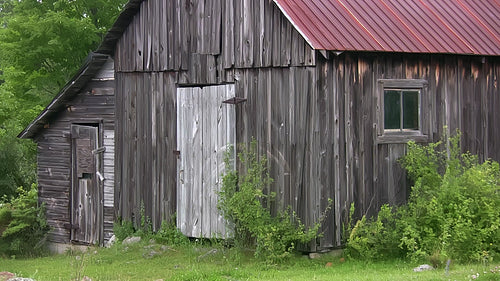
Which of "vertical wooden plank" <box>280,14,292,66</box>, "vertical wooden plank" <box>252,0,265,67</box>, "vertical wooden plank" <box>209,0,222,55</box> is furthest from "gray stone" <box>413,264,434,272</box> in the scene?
"vertical wooden plank" <box>209,0,222,55</box>

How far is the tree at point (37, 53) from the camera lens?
77.5 feet

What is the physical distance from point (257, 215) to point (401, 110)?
327 cm

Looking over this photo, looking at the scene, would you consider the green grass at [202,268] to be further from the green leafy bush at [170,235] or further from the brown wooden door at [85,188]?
the brown wooden door at [85,188]

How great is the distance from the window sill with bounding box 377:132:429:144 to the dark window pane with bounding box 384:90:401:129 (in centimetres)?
15

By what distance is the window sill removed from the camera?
45.8 feet

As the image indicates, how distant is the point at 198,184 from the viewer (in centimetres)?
1497

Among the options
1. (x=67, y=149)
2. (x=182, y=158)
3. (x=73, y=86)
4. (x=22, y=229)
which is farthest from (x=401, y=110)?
(x=22, y=229)

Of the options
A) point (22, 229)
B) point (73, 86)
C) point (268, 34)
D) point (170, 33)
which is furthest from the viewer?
point (22, 229)

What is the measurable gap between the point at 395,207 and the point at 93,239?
22.0 feet

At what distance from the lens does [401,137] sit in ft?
46.4

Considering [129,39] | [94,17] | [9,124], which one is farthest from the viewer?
[94,17]

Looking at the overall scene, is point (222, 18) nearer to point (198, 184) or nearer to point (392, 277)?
point (198, 184)

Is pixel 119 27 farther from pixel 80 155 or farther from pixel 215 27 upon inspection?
pixel 80 155

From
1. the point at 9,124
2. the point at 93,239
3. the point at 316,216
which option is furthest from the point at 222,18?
the point at 9,124
